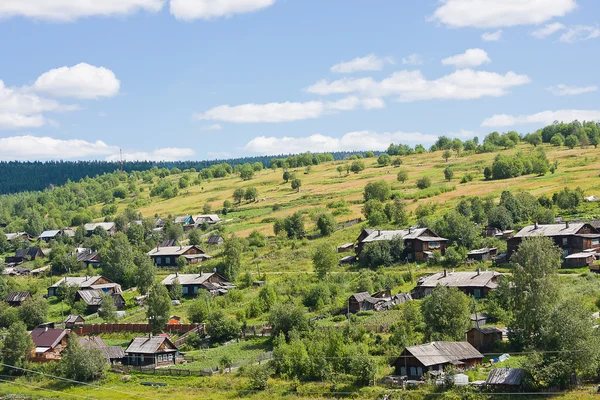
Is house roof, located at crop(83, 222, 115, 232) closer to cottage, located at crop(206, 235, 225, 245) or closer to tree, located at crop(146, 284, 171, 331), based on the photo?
cottage, located at crop(206, 235, 225, 245)

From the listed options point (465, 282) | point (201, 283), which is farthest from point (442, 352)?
point (201, 283)

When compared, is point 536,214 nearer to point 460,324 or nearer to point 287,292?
point 287,292

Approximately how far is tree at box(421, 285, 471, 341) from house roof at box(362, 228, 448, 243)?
30566 millimetres

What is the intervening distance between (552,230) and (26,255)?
8998 centimetres

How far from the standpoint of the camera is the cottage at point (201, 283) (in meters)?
91.1

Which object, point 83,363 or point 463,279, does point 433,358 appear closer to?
point 463,279

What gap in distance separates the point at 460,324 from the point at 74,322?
140 feet

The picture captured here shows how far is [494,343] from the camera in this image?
59.3 meters

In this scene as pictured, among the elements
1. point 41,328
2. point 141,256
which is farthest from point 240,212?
point 41,328

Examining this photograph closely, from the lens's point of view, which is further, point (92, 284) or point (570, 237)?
point (92, 284)

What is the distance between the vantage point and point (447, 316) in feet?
199

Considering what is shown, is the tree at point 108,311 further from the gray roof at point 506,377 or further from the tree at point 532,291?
the gray roof at point 506,377

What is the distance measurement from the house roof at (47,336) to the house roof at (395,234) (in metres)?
37.7

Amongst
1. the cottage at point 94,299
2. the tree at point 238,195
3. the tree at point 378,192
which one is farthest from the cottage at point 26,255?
the tree at point 378,192
